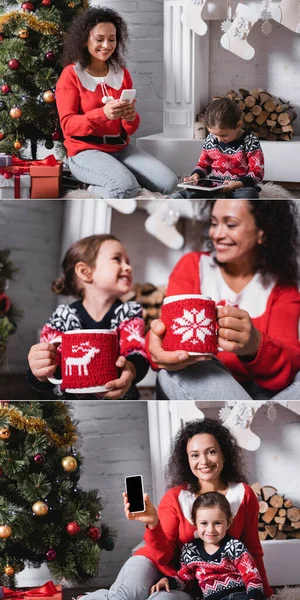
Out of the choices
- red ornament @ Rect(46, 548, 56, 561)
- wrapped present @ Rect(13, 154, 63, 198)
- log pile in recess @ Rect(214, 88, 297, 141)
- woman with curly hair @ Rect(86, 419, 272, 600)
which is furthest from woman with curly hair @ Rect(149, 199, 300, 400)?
log pile in recess @ Rect(214, 88, 297, 141)

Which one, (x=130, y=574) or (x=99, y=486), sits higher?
(x=99, y=486)

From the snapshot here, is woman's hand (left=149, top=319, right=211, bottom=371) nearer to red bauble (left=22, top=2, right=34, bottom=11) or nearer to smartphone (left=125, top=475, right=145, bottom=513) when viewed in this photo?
smartphone (left=125, top=475, right=145, bottom=513)

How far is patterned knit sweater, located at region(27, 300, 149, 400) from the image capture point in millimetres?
2088

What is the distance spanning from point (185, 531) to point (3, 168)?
4.61 ft

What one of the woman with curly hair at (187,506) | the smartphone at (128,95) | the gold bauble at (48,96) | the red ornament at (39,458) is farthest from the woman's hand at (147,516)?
the gold bauble at (48,96)

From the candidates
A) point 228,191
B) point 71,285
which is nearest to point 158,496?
point 71,285

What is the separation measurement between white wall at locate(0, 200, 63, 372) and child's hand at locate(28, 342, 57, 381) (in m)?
0.12

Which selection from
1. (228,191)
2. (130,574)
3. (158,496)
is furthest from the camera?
(228,191)

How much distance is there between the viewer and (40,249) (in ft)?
6.75

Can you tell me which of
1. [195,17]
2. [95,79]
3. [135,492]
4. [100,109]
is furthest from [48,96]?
[135,492]

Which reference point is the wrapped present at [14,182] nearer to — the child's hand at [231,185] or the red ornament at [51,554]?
the child's hand at [231,185]

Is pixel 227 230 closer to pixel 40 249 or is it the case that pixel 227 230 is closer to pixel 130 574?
pixel 40 249

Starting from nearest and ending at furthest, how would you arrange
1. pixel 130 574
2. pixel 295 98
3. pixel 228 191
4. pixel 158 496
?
pixel 130 574 → pixel 158 496 → pixel 228 191 → pixel 295 98

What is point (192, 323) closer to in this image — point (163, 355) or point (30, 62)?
point (163, 355)
